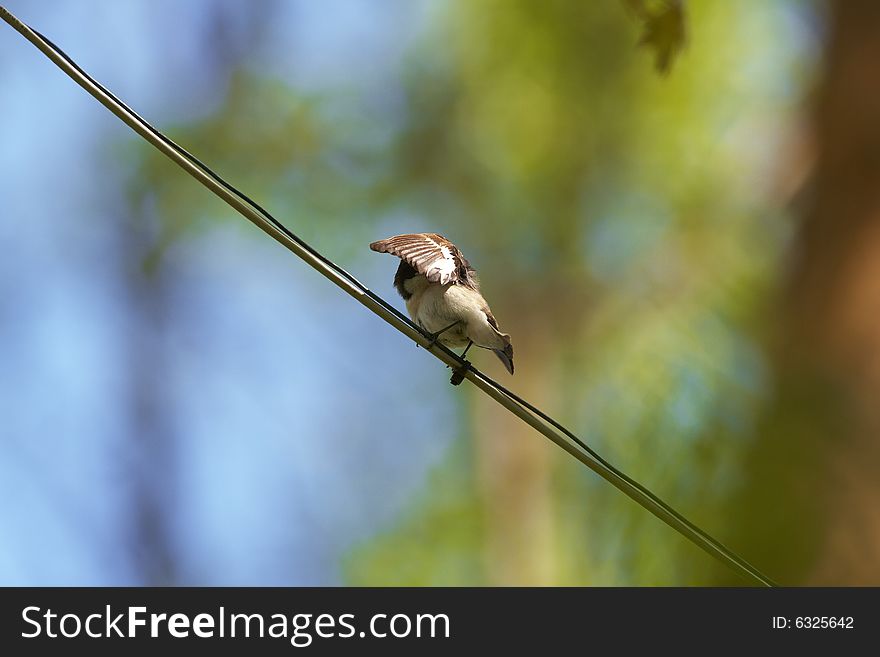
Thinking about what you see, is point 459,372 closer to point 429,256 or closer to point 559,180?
point 429,256

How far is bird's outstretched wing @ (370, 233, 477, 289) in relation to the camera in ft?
15.3

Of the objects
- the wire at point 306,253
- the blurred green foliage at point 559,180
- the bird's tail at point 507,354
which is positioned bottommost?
the wire at point 306,253

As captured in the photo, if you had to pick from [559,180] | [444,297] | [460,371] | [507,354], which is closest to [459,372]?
[460,371]

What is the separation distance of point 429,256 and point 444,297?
24cm

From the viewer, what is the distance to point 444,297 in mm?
4961

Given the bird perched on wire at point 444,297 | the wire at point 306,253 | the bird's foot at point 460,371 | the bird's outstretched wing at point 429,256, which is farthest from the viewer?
the bird perched on wire at point 444,297

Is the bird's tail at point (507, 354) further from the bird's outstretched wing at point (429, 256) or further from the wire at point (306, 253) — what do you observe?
the wire at point (306, 253)

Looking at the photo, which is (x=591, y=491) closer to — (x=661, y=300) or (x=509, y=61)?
(x=661, y=300)

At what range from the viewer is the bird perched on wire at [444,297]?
15.8ft

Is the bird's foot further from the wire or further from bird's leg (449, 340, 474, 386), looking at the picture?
the wire

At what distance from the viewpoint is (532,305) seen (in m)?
13.8

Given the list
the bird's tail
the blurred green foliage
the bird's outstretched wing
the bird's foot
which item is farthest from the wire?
the blurred green foliage

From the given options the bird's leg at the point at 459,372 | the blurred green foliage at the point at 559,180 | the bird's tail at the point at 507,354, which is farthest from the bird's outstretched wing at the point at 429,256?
the blurred green foliage at the point at 559,180
